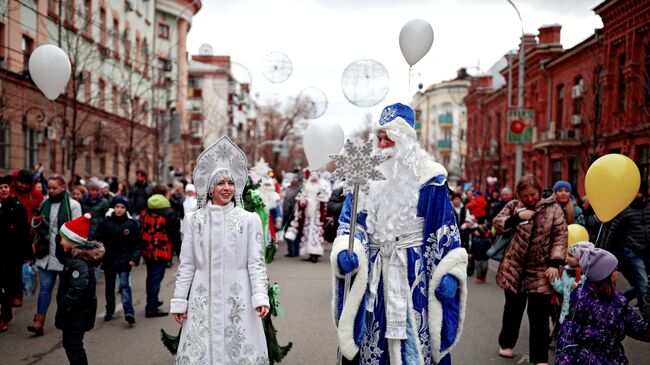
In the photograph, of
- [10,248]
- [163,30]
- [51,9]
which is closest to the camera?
[10,248]

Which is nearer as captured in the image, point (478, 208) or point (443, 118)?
point (478, 208)

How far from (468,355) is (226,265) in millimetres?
3263

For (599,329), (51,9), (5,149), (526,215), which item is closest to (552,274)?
(526,215)

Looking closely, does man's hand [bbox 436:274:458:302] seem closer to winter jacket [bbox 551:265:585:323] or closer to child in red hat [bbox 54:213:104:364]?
winter jacket [bbox 551:265:585:323]

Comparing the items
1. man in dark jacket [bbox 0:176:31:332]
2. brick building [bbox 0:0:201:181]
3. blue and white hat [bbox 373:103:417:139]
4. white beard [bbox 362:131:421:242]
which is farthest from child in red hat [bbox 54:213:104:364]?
brick building [bbox 0:0:201:181]

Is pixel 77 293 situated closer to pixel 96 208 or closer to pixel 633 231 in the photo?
pixel 96 208

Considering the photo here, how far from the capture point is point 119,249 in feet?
27.1

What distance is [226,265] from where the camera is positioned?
15.0 feet

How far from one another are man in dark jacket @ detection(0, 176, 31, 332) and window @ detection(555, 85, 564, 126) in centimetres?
2718

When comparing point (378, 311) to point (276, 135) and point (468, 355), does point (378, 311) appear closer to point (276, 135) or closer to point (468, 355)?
point (468, 355)

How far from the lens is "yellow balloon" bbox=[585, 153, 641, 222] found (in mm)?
5883

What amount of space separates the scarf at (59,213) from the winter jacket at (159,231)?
1.09 metres

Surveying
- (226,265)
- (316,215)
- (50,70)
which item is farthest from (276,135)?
(226,265)

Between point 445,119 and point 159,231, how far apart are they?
Result: 62026 mm
